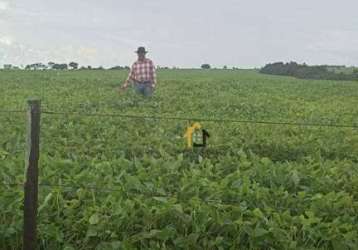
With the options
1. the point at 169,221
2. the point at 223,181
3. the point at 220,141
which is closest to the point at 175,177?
the point at 223,181

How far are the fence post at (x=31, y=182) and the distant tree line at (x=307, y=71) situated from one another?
41.2m

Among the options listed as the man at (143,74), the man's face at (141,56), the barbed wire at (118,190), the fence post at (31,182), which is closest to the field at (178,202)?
the barbed wire at (118,190)

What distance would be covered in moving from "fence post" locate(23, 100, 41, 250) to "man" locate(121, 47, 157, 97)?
451 inches

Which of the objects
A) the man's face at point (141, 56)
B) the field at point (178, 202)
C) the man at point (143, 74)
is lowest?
the field at point (178, 202)

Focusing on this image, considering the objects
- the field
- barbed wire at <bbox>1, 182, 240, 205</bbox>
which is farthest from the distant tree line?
barbed wire at <bbox>1, 182, 240, 205</bbox>

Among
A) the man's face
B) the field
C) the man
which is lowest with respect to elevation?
the field

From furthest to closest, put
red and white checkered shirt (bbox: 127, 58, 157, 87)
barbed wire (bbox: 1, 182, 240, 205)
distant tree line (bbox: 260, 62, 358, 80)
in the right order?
1. distant tree line (bbox: 260, 62, 358, 80)
2. red and white checkered shirt (bbox: 127, 58, 157, 87)
3. barbed wire (bbox: 1, 182, 240, 205)

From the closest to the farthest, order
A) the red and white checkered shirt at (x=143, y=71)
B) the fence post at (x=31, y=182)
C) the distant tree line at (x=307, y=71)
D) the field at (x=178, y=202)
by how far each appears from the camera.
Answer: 1. the fence post at (x=31, y=182)
2. the field at (x=178, y=202)
3. the red and white checkered shirt at (x=143, y=71)
4. the distant tree line at (x=307, y=71)

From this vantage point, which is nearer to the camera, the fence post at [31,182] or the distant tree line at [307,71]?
the fence post at [31,182]

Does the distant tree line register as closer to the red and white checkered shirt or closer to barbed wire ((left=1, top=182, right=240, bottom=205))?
the red and white checkered shirt

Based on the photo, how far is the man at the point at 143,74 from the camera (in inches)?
629

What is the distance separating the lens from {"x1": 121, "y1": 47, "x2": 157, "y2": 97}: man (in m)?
16.0

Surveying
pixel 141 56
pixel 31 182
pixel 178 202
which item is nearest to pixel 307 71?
pixel 141 56

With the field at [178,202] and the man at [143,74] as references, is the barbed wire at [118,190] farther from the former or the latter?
the man at [143,74]
